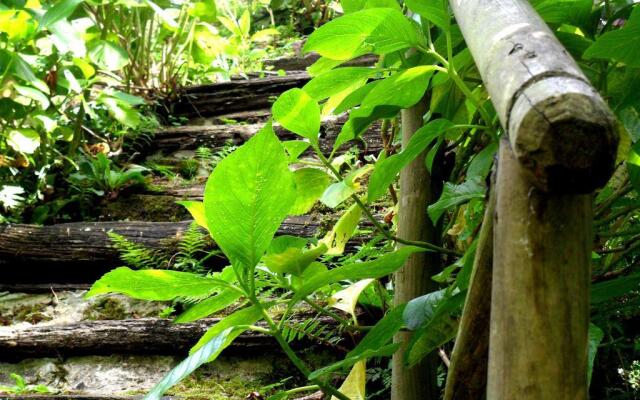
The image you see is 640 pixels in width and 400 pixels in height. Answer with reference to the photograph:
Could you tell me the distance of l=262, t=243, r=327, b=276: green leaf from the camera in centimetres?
70

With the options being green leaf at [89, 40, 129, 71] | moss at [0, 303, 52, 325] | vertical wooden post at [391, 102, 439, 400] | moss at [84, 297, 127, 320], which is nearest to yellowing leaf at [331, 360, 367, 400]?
vertical wooden post at [391, 102, 439, 400]

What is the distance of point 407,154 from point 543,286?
0.33 meters

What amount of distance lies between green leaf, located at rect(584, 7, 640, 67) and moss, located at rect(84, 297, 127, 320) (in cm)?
172

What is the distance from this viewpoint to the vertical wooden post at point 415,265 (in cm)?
89

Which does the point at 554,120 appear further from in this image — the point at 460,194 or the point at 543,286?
the point at 460,194

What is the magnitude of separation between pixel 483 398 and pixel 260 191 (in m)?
0.26

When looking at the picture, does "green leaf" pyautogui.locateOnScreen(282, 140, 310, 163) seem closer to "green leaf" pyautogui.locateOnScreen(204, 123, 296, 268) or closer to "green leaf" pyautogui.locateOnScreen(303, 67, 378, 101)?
"green leaf" pyautogui.locateOnScreen(303, 67, 378, 101)

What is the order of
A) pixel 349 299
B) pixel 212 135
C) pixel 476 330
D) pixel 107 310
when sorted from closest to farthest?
pixel 476 330, pixel 349 299, pixel 107 310, pixel 212 135

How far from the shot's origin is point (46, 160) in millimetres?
2688

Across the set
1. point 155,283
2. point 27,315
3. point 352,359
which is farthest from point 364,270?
point 27,315

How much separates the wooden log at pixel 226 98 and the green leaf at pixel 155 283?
9.99 ft

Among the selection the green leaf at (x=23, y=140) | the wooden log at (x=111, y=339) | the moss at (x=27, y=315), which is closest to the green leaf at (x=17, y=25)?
the green leaf at (x=23, y=140)

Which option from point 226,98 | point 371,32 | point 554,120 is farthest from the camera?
point 226,98

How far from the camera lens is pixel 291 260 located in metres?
0.71
